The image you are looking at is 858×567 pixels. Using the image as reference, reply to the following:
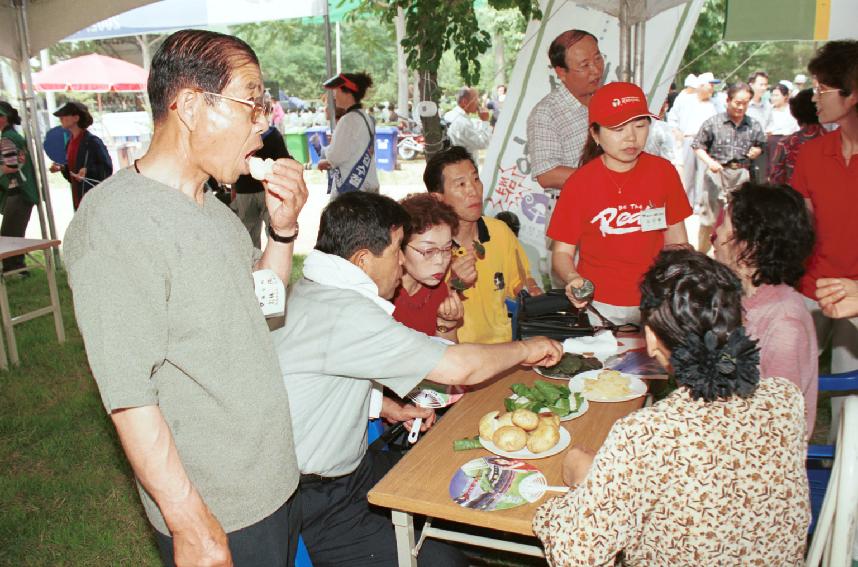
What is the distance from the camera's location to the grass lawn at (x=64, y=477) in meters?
3.16

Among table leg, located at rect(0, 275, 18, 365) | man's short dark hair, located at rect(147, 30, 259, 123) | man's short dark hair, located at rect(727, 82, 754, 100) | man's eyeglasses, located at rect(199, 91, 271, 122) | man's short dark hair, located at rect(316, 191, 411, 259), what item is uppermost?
man's short dark hair, located at rect(727, 82, 754, 100)

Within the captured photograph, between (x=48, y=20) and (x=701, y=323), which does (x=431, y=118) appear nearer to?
(x=701, y=323)

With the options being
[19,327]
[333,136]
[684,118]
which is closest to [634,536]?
[333,136]

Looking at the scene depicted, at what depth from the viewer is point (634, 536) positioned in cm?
153

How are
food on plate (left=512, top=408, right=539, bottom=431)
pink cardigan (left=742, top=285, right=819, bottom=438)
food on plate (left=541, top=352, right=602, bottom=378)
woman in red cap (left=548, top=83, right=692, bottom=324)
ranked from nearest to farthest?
food on plate (left=512, top=408, right=539, bottom=431), pink cardigan (left=742, top=285, right=819, bottom=438), food on plate (left=541, top=352, right=602, bottom=378), woman in red cap (left=548, top=83, right=692, bottom=324)

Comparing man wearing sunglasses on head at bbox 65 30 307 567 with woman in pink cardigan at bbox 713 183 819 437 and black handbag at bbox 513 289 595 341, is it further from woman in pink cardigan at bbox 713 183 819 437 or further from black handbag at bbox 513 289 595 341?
woman in pink cardigan at bbox 713 183 819 437

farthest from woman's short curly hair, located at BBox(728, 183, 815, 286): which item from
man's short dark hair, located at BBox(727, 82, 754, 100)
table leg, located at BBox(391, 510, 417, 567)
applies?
man's short dark hair, located at BBox(727, 82, 754, 100)

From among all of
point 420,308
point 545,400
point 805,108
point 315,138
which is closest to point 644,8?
point 805,108

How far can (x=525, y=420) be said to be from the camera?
2.00 metres

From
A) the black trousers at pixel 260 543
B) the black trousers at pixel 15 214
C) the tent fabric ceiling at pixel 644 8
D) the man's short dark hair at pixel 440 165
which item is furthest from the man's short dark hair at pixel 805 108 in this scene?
the black trousers at pixel 15 214

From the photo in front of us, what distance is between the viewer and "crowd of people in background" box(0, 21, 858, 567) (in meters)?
1.33

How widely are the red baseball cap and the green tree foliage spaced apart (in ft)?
48.6

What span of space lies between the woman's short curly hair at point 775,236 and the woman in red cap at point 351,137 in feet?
13.4

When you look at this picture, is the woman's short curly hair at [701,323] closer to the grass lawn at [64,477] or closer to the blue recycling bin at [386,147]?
the grass lawn at [64,477]
